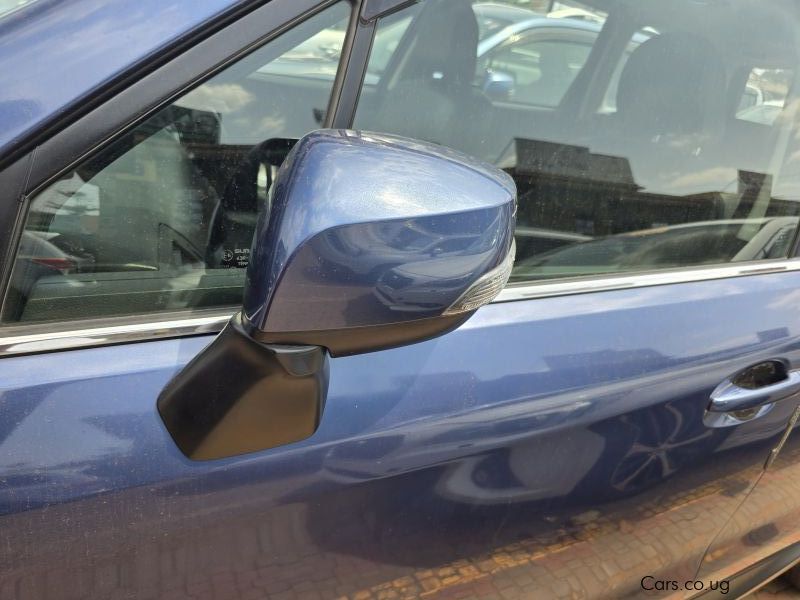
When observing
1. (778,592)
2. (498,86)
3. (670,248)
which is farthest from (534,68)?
(778,592)

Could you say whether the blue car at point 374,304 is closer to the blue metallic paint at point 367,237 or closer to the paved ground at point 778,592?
the blue metallic paint at point 367,237

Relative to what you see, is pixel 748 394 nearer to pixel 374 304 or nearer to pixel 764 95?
pixel 764 95

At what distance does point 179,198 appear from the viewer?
1033 mm

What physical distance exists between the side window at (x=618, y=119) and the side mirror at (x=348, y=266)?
0.38 metres

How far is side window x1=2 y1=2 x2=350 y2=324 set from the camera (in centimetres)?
94

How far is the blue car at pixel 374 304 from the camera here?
833 mm

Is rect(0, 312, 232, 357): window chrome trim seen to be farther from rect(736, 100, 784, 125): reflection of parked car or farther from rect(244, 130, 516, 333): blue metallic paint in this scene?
rect(736, 100, 784, 125): reflection of parked car

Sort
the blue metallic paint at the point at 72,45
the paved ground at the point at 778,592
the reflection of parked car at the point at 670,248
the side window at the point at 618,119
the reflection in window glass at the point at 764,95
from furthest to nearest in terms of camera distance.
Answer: the paved ground at the point at 778,592 → the reflection in window glass at the point at 764,95 → the reflection of parked car at the point at 670,248 → the side window at the point at 618,119 → the blue metallic paint at the point at 72,45

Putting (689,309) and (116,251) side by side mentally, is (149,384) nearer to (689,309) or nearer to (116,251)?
(116,251)

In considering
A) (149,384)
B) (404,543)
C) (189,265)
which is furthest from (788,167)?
(149,384)

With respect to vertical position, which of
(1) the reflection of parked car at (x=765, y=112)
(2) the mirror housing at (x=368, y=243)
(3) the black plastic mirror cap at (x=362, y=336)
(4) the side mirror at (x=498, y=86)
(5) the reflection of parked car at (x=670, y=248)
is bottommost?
(5) the reflection of parked car at (x=670, y=248)

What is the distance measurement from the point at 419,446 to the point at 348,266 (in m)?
0.40

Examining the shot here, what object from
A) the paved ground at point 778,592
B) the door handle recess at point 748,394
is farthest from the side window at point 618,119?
the paved ground at point 778,592

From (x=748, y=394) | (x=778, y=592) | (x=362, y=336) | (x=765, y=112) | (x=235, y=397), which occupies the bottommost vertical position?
(x=778, y=592)
